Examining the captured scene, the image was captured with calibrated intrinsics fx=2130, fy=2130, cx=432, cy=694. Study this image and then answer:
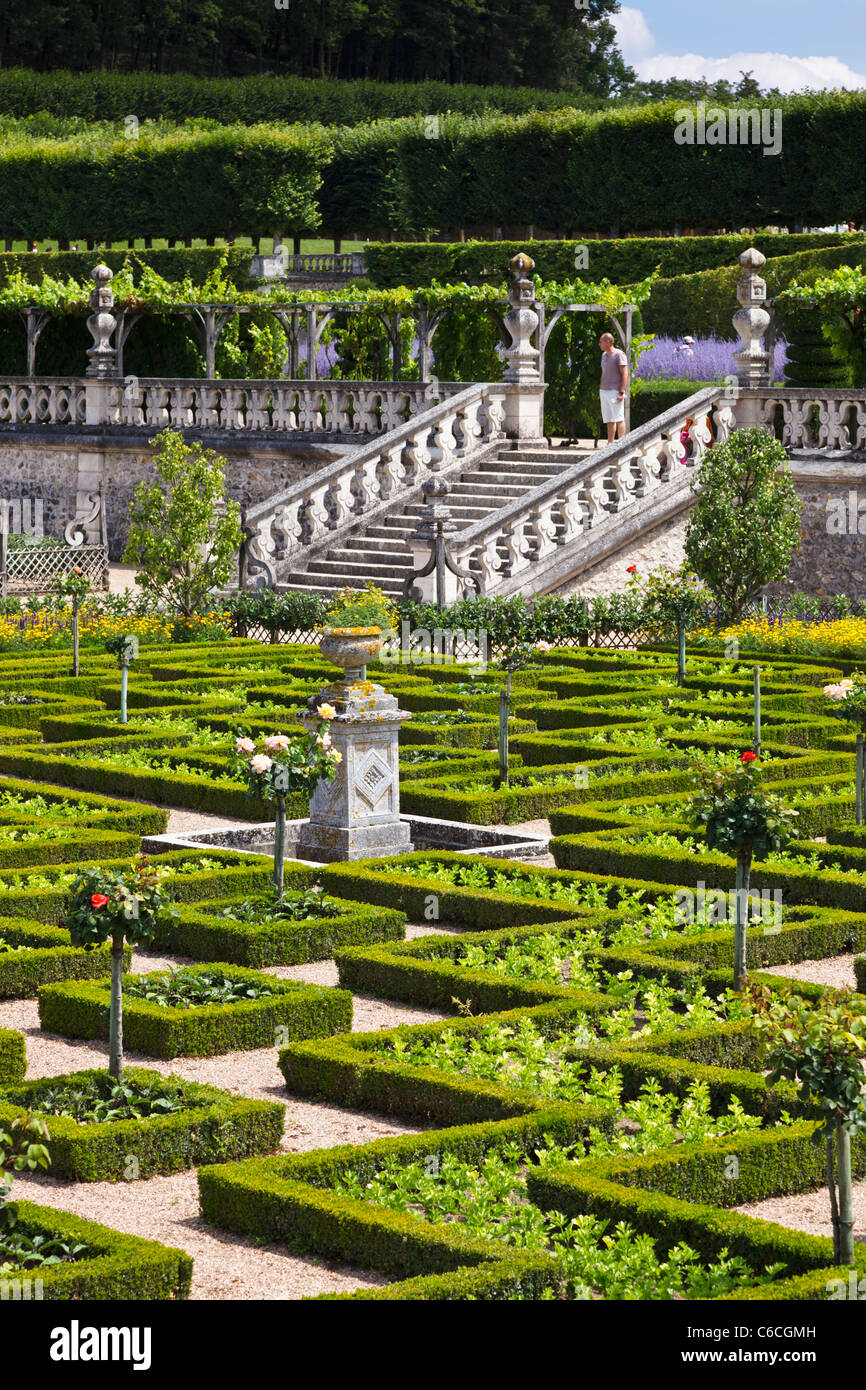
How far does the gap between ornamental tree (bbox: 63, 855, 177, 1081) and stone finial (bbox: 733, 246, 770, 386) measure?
1931 cm

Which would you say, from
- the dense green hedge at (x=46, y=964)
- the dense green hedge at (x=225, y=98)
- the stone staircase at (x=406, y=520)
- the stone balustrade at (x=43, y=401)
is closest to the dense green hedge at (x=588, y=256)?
the stone balustrade at (x=43, y=401)

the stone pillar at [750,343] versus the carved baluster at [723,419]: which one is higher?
the stone pillar at [750,343]

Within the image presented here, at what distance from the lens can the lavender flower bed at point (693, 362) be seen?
35344mm

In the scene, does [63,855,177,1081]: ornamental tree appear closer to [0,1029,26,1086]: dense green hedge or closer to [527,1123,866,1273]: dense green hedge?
[0,1029,26,1086]: dense green hedge

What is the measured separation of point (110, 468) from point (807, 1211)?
28429 millimetres

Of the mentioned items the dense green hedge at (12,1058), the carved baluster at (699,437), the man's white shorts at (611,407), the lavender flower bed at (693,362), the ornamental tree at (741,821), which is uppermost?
the lavender flower bed at (693,362)

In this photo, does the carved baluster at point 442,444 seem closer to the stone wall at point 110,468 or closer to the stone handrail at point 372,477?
the stone handrail at point 372,477

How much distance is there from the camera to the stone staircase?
27469 mm

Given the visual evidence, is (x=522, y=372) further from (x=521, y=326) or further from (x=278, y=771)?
(x=278, y=771)

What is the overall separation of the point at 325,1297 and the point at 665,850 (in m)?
7.12

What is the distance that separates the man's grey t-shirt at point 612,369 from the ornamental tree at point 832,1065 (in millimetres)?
21606

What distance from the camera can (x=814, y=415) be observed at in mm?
28094

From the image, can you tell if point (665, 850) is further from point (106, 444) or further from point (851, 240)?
point (851, 240)

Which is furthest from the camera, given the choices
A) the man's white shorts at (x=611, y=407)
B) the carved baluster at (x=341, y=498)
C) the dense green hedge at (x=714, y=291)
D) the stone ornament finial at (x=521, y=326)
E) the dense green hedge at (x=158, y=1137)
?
the dense green hedge at (x=714, y=291)
